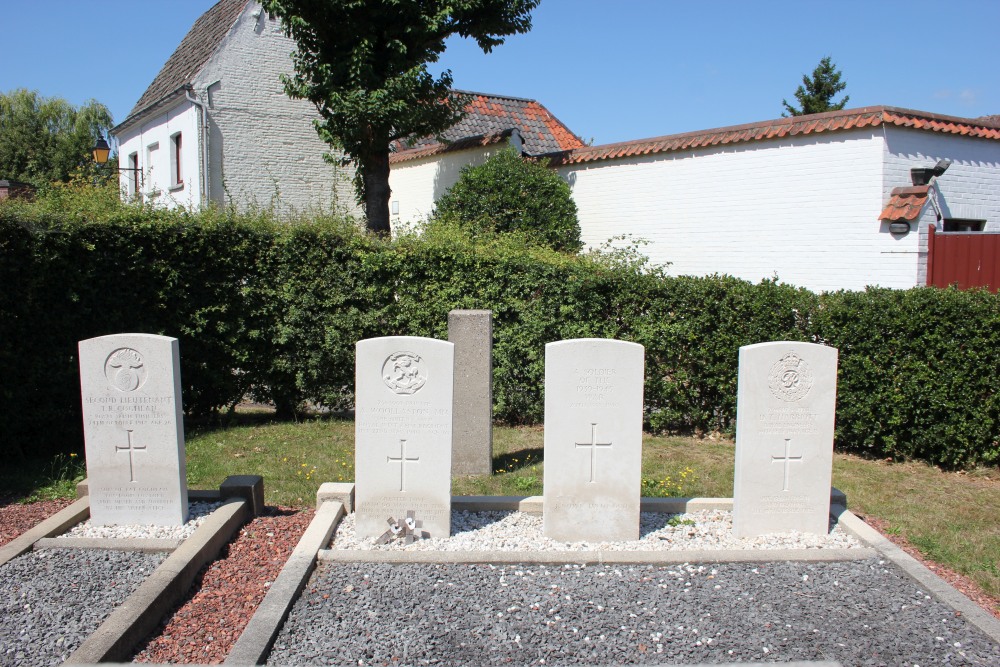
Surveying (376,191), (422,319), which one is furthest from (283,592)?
(376,191)

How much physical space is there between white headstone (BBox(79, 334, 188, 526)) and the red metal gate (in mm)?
9108

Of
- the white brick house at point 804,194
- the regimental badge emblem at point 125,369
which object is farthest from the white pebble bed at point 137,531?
the white brick house at point 804,194

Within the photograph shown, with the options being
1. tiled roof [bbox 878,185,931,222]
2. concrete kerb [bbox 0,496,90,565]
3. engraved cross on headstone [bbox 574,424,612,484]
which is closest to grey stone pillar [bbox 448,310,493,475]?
engraved cross on headstone [bbox 574,424,612,484]

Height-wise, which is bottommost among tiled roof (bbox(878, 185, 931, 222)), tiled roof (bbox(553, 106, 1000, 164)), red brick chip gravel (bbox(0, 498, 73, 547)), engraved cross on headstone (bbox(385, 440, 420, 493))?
red brick chip gravel (bbox(0, 498, 73, 547))

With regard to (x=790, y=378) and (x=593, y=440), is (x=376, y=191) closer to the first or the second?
(x=593, y=440)

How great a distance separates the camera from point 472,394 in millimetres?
6949

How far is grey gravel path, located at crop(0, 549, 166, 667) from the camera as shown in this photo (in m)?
3.59

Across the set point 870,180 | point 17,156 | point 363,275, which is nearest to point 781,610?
point 363,275

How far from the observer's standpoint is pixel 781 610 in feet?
13.1

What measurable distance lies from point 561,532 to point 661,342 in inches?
154

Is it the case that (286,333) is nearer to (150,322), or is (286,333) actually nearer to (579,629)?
(150,322)

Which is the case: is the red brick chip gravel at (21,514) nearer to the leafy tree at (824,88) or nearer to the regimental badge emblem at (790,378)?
the regimental badge emblem at (790,378)

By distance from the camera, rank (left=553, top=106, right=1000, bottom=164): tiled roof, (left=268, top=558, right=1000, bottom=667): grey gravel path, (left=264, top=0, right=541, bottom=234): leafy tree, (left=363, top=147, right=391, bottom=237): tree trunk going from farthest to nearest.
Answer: (left=363, top=147, right=391, bottom=237): tree trunk, (left=264, top=0, right=541, bottom=234): leafy tree, (left=553, top=106, right=1000, bottom=164): tiled roof, (left=268, top=558, right=1000, bottom=667): grey gravel path

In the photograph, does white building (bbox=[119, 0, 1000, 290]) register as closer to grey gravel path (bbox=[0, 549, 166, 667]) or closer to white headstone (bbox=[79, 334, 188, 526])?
white headstone (bbox=[79, 334, 188, 526])
